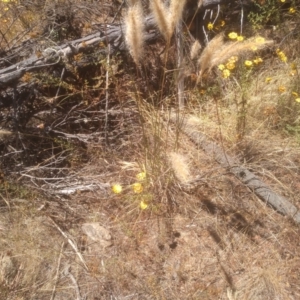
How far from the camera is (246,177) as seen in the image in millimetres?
2447

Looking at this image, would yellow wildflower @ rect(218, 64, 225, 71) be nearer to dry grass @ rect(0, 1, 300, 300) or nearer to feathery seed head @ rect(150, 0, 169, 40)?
dry grass @ rect(0, 1, 300, 300)

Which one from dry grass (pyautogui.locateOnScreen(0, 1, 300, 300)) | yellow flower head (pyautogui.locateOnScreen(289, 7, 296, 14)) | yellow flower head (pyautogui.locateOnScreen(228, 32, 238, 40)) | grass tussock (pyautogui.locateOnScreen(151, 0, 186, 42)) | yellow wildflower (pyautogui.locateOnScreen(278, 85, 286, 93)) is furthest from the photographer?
yellow flower head (pyautogui.locateOnScreen(289, 7, 296, 14))

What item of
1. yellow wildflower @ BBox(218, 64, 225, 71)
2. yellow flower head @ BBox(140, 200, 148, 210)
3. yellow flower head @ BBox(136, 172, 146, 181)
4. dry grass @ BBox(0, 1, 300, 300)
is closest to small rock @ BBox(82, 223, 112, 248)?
dry grass @ BBox(0, 1, 300, 300)

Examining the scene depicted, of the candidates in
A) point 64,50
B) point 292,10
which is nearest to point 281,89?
point 292,10

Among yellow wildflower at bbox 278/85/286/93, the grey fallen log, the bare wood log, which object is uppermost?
the bare wood log

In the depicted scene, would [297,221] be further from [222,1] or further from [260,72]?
[222,1]

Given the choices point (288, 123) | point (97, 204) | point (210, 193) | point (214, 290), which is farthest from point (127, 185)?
point (288, 123)

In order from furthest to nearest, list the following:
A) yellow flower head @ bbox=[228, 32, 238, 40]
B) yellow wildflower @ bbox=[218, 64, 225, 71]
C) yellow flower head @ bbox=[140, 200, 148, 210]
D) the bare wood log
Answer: yellow flower head @ bbox=[228, 32, 238, 40] < yellow wildflower @ bbox=[218, 64, 225, 71] < the bare wood log < yellow flower head @ bbox=[140, 200, 148, 210]

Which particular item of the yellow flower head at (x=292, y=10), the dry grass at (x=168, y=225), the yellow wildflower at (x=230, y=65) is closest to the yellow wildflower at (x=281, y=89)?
the dry grass at (x=168, y=225)

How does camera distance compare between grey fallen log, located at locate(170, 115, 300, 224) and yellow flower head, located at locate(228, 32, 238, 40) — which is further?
yellow flower head, located at locate(228, 32, 238, 40)

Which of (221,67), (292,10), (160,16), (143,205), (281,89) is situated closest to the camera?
(160,16)

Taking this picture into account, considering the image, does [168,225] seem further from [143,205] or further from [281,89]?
[281,89]

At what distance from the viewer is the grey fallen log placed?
90.4 inches

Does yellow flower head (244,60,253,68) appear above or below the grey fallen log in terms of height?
above
